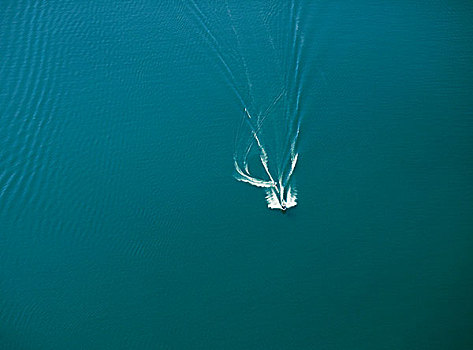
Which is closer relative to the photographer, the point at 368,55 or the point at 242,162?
the point at 242,162

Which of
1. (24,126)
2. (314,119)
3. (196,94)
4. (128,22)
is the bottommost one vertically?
(314,119)

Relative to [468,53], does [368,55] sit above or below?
above

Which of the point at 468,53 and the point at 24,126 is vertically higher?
the point at 24,126

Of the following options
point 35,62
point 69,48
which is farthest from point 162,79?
point 35,62

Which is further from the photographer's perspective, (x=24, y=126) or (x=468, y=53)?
(x=468, y=53)

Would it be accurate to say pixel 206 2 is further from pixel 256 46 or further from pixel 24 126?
pixel 24 126

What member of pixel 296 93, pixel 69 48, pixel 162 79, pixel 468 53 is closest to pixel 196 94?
pixel 162 79

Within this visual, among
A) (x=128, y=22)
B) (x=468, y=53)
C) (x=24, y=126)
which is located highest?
(x=128, y=22)

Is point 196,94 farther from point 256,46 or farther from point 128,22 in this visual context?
point 128,22
